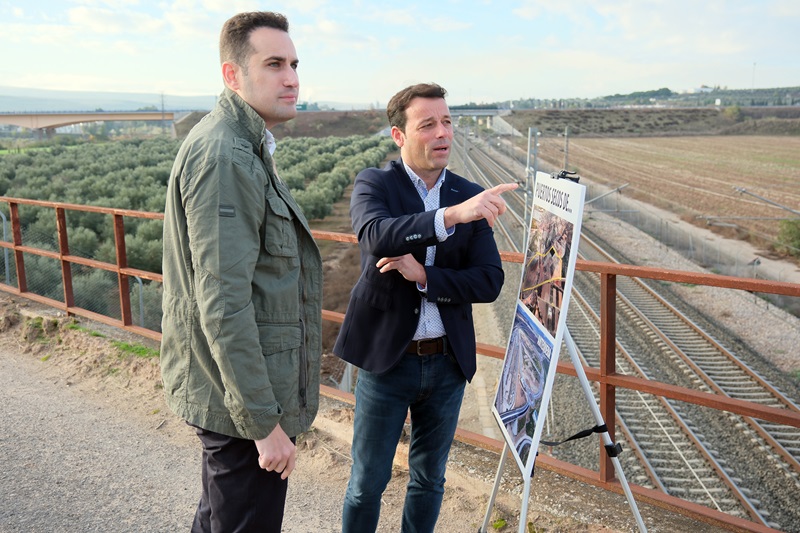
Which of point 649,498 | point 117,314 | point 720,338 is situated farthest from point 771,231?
point 649,498

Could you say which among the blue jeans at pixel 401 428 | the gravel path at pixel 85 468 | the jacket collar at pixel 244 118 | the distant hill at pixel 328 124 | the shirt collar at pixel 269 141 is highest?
the distant hill at pixel 328 124

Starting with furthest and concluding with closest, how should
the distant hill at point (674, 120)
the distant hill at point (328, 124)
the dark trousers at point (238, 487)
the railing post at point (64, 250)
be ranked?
the distant hill at point (674, 120) → the distant hill at point (328, 124) → the railing post at point (64, 250) → the dark trousers at point (238, 487)

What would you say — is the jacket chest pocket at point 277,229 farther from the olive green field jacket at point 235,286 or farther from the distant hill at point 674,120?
the distant hill at point 674,120

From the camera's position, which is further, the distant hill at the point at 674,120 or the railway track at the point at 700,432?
the distant hill at the point at 674,120

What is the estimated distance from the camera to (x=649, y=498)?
3.41 metres

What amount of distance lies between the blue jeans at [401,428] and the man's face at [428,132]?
2.42ft

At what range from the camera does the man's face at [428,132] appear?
8.18ft

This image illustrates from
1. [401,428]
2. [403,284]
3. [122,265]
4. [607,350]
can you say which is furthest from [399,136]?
[122,265]

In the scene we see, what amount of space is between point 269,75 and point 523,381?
1.48m

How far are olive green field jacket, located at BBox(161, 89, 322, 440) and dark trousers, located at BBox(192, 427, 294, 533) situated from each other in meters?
0.10

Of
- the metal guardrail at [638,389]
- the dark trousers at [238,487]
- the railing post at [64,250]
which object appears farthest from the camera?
the railing post at [64,250]

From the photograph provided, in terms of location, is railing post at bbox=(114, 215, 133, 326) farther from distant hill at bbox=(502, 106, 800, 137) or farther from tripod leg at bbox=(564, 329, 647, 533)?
distant hill at bbox=(502, 106, 800, 137)

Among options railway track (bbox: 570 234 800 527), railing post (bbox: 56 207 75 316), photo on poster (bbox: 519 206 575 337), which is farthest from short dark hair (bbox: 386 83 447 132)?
railway track (bbox: 570 234 800 527)

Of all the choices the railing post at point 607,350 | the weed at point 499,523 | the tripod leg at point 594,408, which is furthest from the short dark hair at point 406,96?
the weed at point 499,523
